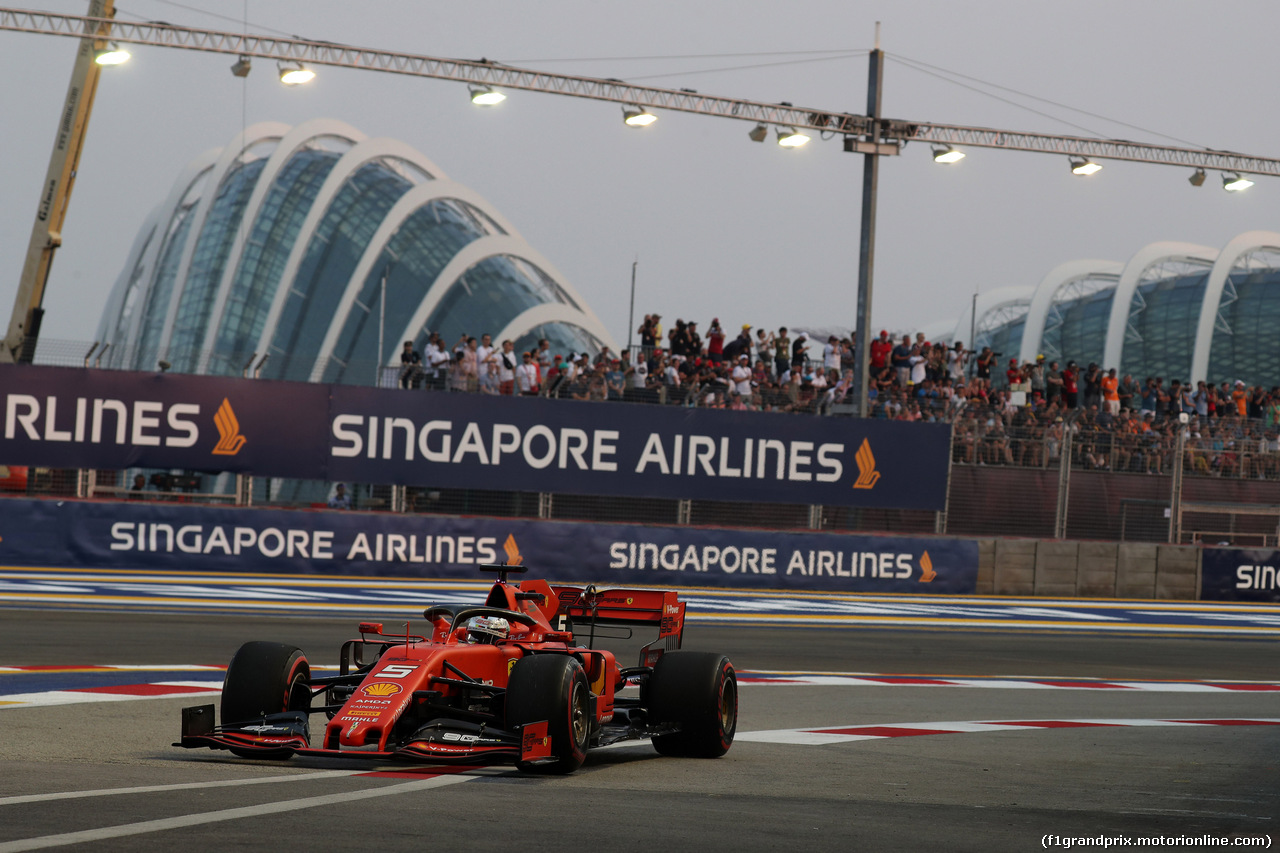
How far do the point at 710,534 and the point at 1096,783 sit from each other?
49.8 ft

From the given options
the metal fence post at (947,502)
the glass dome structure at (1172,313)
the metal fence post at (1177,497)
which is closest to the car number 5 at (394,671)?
the metal fence post at (947,502)

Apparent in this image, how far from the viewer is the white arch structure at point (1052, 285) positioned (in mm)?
72938

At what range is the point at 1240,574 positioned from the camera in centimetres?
2472

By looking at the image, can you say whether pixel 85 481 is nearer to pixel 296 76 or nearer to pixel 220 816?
pixel 296 76

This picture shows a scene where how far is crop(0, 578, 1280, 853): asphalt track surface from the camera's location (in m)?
5.41

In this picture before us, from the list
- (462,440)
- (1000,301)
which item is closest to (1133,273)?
(1000,301)

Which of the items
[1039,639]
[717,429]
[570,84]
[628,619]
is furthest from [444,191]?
[628,619]

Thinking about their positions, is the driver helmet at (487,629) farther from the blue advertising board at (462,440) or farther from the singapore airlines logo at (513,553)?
the blue advertising board at (462,440)

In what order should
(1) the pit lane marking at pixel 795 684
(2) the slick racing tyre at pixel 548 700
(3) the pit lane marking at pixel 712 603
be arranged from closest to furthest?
1. (2) the slick racing tyre at pixel 548 700
2. (1) the pit lane marking at pixel 795 684
3. (3) the pit lane marking at pixel 712 603

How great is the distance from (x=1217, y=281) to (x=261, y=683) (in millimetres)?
59690

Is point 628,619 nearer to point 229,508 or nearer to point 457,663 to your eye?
point 457,663

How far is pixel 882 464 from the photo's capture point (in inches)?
914

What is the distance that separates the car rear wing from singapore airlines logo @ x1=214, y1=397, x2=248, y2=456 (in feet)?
45.0

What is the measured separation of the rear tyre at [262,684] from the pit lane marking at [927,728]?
2938 millimetres
